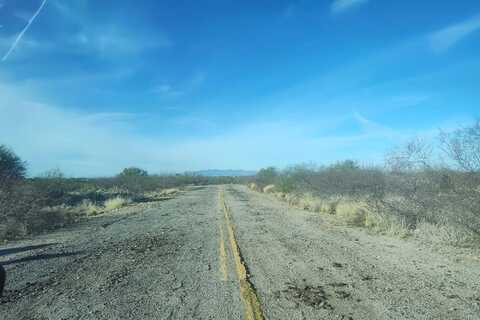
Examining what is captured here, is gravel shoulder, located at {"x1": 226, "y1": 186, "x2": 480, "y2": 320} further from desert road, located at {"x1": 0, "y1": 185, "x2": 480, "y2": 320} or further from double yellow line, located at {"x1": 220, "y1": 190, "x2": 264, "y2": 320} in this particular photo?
double yellow line, located at {"x1": 220, "y1": 190, "x2": 264, "y2": 320}

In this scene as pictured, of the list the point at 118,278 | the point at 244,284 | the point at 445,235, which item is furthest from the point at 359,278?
the point at 445,235

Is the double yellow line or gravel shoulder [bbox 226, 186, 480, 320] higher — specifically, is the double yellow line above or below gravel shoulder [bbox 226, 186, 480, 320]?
above

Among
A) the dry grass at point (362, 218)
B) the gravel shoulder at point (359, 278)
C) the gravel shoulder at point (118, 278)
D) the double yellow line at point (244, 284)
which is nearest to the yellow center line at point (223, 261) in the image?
the double yellow line at point (244, 284)

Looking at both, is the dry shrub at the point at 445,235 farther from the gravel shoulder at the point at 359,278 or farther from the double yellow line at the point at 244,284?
the double yellow line at the point at 244,284

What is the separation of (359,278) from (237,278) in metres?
2.32

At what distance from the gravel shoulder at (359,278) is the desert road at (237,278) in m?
0.02

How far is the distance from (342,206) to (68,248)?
45.7 ft

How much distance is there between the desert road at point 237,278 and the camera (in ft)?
21.2

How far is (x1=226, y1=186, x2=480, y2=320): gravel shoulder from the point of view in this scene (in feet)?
21.2

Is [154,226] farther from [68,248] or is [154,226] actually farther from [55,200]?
[55,200]

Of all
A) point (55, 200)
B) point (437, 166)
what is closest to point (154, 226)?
point (437, 166)

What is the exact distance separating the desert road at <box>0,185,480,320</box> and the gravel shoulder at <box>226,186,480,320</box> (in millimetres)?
18

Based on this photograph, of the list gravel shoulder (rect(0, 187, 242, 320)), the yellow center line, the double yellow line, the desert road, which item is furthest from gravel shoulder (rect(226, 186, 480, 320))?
gravel shoulder (rect(0, 187, 242, 320))

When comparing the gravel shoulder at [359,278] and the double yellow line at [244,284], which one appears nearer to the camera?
the double yellow line at [244,284]
